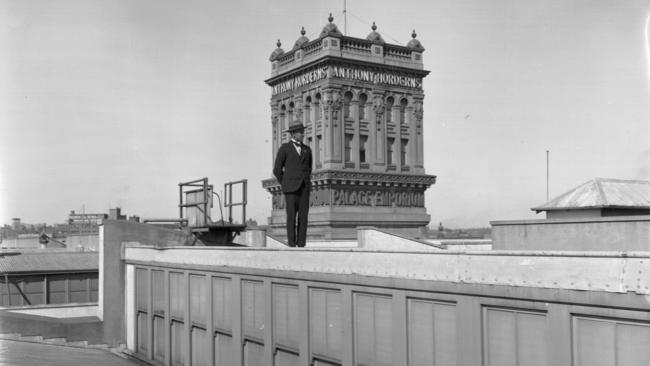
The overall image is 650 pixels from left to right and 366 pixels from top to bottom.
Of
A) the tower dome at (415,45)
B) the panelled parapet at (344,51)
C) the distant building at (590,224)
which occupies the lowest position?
the distant building at (590,224)

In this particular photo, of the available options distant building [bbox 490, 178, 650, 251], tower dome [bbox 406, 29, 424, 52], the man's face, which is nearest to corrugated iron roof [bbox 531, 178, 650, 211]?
distant building [bbox 490, 178, 650, 251]

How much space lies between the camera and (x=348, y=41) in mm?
51406

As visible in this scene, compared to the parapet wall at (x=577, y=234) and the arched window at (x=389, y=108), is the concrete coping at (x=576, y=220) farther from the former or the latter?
the arched window at (x=389, y=108)

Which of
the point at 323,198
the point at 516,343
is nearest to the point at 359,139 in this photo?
the point at 323,198

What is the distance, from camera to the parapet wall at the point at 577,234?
14.5 m

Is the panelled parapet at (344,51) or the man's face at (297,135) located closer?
the man's face at (297,135)

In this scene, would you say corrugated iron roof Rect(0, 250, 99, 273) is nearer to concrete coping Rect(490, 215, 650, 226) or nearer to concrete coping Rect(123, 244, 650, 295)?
concrete coping Rect(123, 244, 650, 295)

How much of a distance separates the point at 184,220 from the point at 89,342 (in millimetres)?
4661

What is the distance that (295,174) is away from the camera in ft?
51.4

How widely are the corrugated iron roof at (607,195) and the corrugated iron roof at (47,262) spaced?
25177 mm

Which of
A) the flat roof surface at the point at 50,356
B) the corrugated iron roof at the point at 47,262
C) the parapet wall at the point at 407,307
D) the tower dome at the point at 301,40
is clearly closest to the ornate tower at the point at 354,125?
the tower dome at the point at 301,40

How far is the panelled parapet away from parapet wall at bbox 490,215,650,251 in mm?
35061

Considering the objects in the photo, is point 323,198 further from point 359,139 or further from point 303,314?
point 303,314

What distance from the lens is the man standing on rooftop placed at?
1563 centimetres
